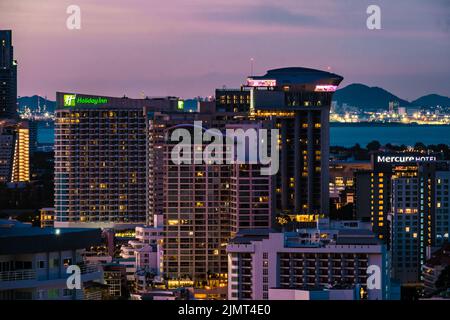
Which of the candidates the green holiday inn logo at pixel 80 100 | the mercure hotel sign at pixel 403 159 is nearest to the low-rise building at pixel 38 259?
the mercure hotel sign at pixel 403 159

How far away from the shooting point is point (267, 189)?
24844 millimetres

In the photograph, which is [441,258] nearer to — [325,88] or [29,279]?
[325,88]

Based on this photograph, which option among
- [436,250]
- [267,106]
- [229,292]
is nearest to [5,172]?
[267,106]

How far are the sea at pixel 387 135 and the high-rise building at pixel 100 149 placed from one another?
16.0m

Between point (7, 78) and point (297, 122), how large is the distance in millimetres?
14646

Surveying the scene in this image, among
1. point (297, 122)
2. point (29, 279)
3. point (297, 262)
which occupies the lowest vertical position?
point (297, 262)

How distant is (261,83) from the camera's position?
35.5 metres

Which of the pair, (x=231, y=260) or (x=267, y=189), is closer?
(x=231, y=260)

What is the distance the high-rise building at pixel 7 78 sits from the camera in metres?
42.8

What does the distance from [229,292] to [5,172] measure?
27.5 metres

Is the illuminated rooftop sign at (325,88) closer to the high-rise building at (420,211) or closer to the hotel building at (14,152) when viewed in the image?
the high-rise building at (420,211)

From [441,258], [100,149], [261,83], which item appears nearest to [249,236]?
[441,258]
